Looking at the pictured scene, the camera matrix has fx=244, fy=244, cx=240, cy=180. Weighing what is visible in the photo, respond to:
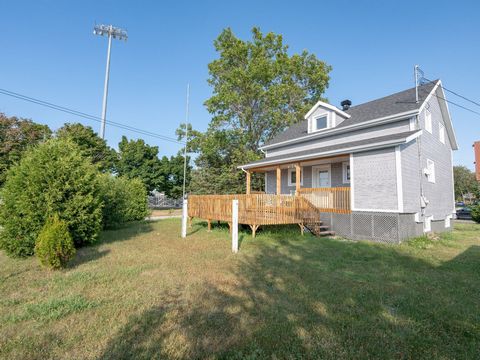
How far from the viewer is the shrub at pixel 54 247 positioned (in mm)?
5383

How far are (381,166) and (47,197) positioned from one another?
11.9m

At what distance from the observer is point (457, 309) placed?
12.2ft

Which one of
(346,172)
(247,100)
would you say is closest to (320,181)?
(346,172)

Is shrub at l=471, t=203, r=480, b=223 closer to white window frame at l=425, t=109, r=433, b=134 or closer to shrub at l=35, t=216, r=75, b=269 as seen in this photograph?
white window frame at l=425, t=109, r=433, b=134

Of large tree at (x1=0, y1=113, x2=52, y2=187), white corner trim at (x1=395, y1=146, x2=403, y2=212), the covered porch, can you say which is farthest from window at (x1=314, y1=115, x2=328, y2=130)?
large tree at (x1=0, y1=113, x2=52, y2=187)

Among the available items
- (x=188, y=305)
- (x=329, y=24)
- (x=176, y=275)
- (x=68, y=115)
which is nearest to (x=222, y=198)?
(x=176, y=275)

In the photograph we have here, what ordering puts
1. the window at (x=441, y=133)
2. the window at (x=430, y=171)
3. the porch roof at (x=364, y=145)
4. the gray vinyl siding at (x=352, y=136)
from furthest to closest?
the window at (x=441, y=133) < the window at (x=430, y=171) < the gray vinyl siding at (x=352, y=136) < the porch roof at (x=364, y=145)

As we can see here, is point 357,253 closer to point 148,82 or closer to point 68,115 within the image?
point 148,82

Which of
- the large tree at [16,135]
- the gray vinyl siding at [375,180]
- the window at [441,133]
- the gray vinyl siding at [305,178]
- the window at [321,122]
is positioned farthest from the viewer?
the large tree at [16,135]

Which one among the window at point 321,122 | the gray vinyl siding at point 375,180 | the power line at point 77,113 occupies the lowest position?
the gray vinyl siding at point 375,180

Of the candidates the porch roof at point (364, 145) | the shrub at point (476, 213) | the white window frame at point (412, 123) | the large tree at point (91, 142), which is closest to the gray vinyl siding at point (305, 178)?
the porch roof at point (364, 145)

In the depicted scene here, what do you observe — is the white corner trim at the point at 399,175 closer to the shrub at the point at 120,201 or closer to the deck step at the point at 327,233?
the deck step at the point at 327,233

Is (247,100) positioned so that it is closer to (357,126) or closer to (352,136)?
(352,136)

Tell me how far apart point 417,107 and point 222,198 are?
9824 millimetres
